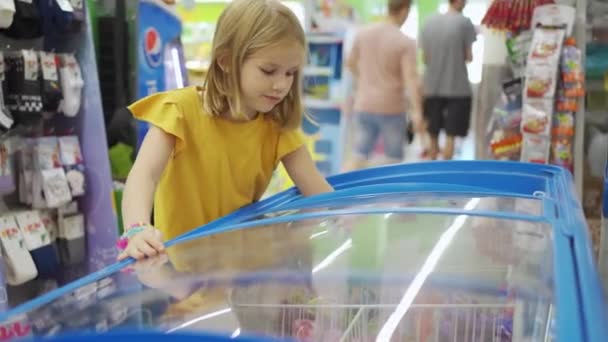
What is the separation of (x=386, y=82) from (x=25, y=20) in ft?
6.65

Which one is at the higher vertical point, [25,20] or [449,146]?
[25,20]

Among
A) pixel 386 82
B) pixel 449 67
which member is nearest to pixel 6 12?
pixel 386 82

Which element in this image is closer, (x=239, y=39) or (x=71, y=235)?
(x=239, y=39)

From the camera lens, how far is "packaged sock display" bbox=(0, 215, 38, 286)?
1.86 m

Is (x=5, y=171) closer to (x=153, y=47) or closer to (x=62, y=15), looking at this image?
(x=62, y=15)

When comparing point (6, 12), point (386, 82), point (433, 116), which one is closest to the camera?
point (6, 12)

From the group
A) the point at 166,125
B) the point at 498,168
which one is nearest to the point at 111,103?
the point at 166,125

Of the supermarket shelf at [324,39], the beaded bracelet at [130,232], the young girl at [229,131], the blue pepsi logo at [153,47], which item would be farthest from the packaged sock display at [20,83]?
the supermarket shelf at [324,39]

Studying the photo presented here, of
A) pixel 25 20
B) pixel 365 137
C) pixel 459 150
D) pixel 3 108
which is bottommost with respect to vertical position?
pixel 459 150

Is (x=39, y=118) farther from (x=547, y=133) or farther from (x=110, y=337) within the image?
(x=547, y=133)

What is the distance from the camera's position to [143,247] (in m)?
0.91

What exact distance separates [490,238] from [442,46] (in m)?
2.90

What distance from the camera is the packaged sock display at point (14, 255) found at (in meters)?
1.86

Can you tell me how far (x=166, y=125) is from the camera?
3.99 ft
